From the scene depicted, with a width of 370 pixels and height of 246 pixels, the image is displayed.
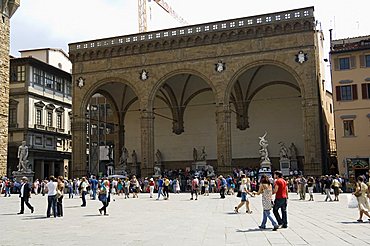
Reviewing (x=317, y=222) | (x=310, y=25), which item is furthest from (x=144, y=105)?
(x=317, y=222)

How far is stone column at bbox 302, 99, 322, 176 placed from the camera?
32.1 m

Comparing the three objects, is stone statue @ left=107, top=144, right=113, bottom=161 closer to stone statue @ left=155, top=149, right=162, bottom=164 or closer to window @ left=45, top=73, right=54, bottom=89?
window @ left=45, top=73, right=54, bottom=89

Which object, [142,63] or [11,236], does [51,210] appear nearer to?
[11,236]

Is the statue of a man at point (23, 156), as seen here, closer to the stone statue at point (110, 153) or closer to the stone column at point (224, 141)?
the stone column at point (224, 141)

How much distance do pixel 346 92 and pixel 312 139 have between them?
4398mm

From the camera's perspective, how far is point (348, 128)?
3328 centimetres

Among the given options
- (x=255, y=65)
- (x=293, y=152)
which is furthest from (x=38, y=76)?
(x=293, y=152)

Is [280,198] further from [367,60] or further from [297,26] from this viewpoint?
[367,60]

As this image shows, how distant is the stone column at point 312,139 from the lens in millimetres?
32062

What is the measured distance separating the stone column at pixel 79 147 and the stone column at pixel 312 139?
708 inches

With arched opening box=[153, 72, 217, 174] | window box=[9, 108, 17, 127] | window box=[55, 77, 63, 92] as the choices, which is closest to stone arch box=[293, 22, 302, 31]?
arched opening box=[153, 72, 217, 174]

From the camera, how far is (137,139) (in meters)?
45.1

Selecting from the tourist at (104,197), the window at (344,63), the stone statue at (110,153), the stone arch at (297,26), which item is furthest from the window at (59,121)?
the tourist at (104,197)

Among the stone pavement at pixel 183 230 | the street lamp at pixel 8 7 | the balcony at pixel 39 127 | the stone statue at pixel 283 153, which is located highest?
the street lamp at pixel 8 7
